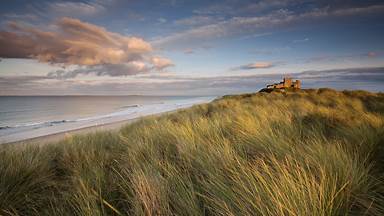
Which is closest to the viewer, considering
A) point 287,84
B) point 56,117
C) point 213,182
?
point 213,182

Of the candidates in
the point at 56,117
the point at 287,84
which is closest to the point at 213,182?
the point at 56,117

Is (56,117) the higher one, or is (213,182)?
(213,182)

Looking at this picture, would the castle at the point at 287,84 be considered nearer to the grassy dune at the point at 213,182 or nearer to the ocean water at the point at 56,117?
the ocean water at the point at 56,117

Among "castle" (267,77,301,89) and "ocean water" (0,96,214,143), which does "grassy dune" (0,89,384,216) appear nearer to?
"ocean water" (0,96,214,143)

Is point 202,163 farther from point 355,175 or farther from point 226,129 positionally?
point 226,129

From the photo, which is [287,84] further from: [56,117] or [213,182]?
[213,182]

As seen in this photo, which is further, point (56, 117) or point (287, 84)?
point (287, 84)

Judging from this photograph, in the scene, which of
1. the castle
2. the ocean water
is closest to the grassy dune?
the ocean water

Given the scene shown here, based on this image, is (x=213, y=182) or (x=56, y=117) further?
(x=56, y=117)

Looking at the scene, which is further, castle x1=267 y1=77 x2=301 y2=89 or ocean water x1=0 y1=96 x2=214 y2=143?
castle x1=267 y1=77 x2=301 y2=89

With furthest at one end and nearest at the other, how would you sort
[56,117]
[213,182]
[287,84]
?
[287,84] < [56,117] < [213,182]

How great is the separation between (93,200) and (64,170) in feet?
5.95

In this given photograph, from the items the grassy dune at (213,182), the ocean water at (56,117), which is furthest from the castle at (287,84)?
the grassy dune at (213,182)

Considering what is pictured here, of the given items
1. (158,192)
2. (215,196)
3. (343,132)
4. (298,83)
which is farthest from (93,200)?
(298,83)
